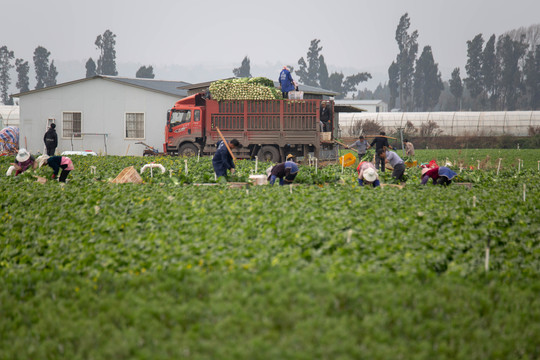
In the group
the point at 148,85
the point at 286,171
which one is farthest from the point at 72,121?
the point at 286,171

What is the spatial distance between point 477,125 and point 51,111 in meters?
30.1

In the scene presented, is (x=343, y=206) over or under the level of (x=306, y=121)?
under

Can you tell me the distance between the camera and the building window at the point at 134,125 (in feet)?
86.0

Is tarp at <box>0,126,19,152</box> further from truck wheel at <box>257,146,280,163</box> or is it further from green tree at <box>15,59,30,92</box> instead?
green tree at <box>15,59,30,92</box>

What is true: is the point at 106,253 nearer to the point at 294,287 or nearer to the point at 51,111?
the point at 294,287

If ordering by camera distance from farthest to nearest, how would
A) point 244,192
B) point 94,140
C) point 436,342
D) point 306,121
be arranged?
point 94,140, point 306,121, point 244,192, point 436,342

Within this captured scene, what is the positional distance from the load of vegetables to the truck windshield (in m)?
1.55

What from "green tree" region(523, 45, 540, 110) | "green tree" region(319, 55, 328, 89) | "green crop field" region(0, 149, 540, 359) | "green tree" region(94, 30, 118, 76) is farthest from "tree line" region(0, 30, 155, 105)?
"green crop field" region(0, 149, 540, 359)

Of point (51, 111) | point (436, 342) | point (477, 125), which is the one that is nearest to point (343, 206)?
point (436, 342)

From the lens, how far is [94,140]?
86.2 ft

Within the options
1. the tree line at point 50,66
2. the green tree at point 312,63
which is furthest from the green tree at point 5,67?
the green tree at point 312,63

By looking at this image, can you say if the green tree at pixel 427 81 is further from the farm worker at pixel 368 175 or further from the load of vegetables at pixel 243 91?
the farm worker at pixel 368 175

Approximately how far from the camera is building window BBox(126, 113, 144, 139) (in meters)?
26.2

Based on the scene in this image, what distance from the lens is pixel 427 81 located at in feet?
257
